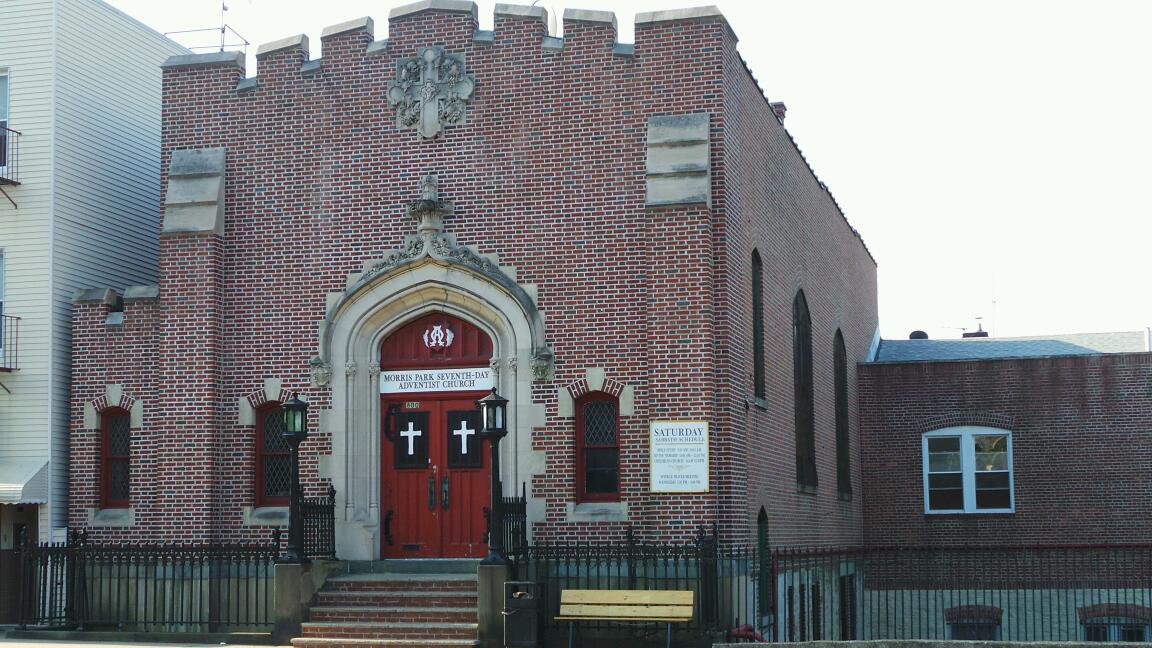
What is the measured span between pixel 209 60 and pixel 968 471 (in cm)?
1873

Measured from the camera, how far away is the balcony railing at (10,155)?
2380 cm

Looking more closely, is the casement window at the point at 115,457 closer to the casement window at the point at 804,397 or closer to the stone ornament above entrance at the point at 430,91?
the stone ornament above entrance at the point at 430,91

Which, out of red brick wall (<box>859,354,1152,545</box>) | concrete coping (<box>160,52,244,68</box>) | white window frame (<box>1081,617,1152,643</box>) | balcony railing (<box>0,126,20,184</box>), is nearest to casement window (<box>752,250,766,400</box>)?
concrete coping (<box>160,52,244,68</box>)

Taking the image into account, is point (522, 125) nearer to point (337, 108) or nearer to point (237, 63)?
point (337, 108)

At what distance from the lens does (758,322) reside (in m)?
23.6

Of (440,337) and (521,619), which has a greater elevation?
(440,337)

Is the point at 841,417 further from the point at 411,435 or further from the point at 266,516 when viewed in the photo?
the point at 266,516

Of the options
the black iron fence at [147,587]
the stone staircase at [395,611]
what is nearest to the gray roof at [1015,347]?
the stone staircase at [395,611]

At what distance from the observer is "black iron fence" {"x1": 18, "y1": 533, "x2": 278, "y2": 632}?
20.6 meters

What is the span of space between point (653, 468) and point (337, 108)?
24.1 feet

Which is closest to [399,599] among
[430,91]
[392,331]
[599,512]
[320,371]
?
[599,512]

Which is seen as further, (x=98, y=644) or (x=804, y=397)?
(x=804, y=397)

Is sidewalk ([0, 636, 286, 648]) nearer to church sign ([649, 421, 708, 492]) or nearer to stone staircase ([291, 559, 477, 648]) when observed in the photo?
stone staircase ([291, 559, 477, 648])

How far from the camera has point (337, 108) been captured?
22266 mm
